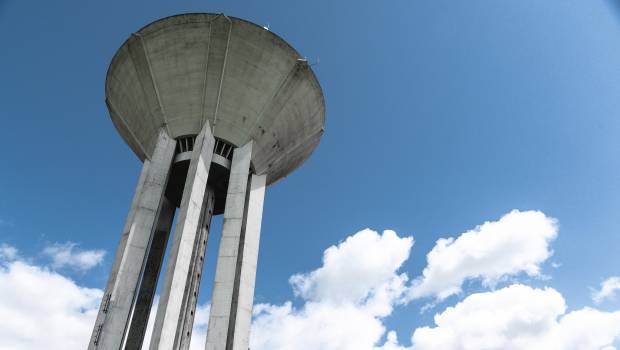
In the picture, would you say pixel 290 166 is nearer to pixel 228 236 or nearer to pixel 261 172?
pixel 261 172

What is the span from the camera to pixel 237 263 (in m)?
17.8

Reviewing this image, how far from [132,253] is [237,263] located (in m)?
4.28

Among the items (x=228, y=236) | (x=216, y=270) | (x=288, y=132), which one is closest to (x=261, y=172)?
(x=288, y=132)

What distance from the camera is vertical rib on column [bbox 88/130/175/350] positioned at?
48.2 feet

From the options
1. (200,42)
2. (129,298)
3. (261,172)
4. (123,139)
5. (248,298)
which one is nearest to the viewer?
(129,298)

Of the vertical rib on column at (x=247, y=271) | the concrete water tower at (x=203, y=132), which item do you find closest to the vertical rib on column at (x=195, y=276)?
the concrete water tower at (x=203, y=132)

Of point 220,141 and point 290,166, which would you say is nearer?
point 220,141

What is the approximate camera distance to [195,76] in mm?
18859

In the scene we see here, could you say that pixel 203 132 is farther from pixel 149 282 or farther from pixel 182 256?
pixel 149 282

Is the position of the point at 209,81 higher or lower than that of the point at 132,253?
higher

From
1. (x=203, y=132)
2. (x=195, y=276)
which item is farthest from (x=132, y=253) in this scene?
(x=203, y=132)

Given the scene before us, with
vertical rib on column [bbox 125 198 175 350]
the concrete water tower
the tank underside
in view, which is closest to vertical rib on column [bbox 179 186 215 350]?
the concrete water tower

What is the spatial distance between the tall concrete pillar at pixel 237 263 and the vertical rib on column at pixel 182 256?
4.28ft

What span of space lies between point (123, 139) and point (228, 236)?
10379 mm
